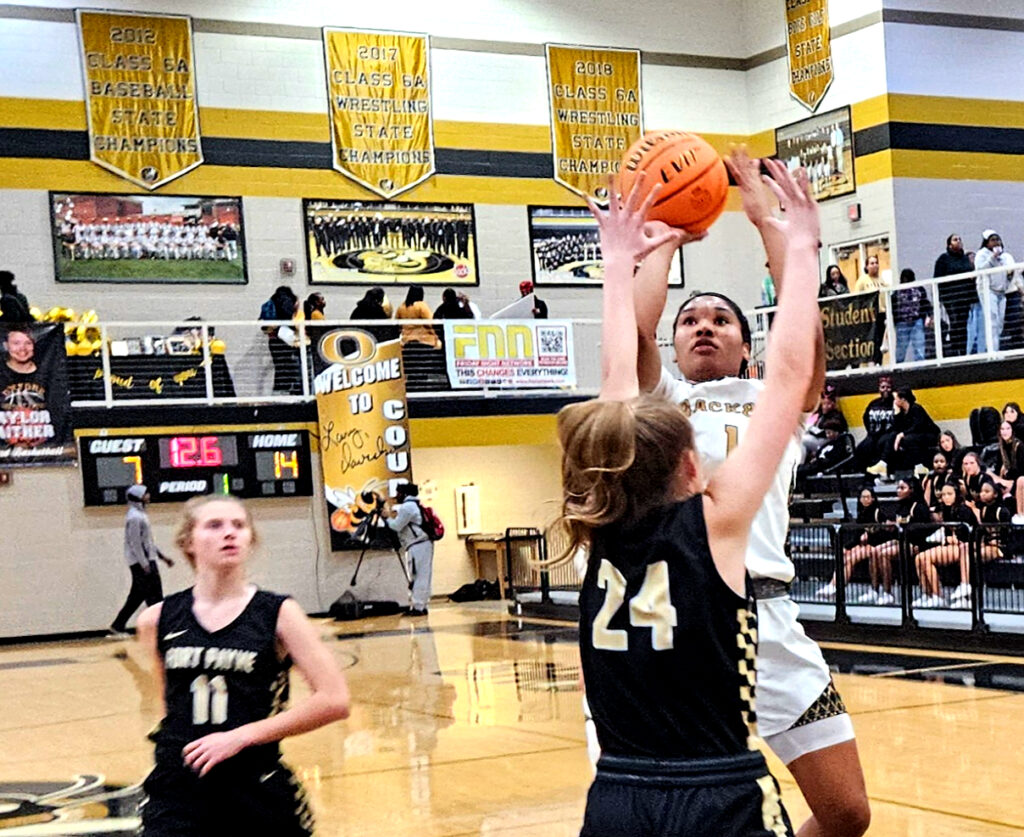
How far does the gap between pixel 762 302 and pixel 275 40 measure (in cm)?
884

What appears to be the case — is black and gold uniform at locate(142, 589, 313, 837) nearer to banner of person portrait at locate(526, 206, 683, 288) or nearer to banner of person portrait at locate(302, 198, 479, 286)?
banner of person portrait at locate(302, 198, 479, 286)

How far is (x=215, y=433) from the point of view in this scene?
1973 cm

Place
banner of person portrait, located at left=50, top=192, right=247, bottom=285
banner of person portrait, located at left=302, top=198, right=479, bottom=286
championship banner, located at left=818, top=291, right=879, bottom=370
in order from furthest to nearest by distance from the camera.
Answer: banner of person portrait, located at left=302, top=198, right=479, bottom=286 → banner of person portrait, located at left=50, top=192, right=247, bottom=285 → championship banner, located at left=818, top=291, right=879, bottom=370

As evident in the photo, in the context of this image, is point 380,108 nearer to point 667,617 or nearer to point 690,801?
point 667,617

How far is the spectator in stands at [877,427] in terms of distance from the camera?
18938 mm

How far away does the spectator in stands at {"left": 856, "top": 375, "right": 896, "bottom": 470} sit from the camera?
18938 mm

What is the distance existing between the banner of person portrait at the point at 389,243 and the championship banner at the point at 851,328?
5860 millimetres

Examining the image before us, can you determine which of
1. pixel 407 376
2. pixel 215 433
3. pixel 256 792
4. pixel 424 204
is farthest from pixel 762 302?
pixel 256 792

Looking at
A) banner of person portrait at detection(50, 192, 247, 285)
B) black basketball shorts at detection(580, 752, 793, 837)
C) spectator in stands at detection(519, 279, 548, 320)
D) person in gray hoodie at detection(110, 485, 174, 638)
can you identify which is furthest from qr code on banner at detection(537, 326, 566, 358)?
black basketball shorts at detection(580, 752, 793, 837)

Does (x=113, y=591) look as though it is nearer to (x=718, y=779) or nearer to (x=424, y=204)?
(x=424, y=204)

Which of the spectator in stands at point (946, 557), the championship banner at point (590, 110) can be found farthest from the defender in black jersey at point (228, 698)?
the championship banner at point (590, 110)

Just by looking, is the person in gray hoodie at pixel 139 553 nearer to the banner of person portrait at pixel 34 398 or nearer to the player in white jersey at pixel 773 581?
the banner of person portrait at pixel 34 398

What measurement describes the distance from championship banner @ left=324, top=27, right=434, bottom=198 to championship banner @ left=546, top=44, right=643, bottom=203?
2.23 m

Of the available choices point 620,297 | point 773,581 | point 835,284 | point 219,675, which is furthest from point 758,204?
point 835,284
